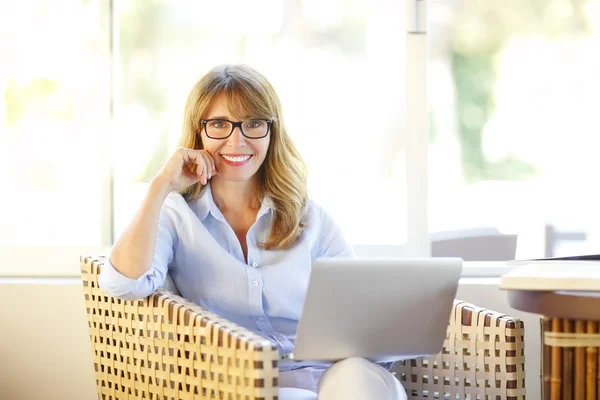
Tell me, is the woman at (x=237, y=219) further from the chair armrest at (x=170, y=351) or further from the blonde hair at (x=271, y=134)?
the chair armrest at (x=170, y=351)

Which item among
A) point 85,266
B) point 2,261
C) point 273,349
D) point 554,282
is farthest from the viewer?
point 2,261

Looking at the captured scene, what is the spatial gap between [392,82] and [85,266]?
1.15m

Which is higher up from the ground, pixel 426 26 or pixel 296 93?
pixel 426 26

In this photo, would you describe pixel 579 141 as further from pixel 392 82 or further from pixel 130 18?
A: pixel 130 18

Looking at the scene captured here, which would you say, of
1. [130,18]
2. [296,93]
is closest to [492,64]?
[296,93]

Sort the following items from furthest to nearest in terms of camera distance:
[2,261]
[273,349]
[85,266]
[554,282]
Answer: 1. [2,261]
2. [85,266]
3. [273,349]
4. [554,282]

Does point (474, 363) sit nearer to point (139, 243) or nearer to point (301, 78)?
point (139, 243)

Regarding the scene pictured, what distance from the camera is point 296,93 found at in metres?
2.65

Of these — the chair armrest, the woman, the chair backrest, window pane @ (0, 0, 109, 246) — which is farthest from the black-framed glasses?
the chair backrest

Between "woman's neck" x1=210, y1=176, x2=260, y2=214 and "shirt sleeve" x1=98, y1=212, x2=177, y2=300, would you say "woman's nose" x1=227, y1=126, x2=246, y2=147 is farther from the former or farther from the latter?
"shirt sleeve" x1=98, y1=212, x2=177, y2=300

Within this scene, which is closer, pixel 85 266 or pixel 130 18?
pixel 85 266

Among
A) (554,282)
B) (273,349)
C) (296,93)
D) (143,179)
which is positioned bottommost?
(273,349)

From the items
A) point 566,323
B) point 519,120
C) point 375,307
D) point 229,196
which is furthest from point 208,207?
point 519,120

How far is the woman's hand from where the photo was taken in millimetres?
1956
